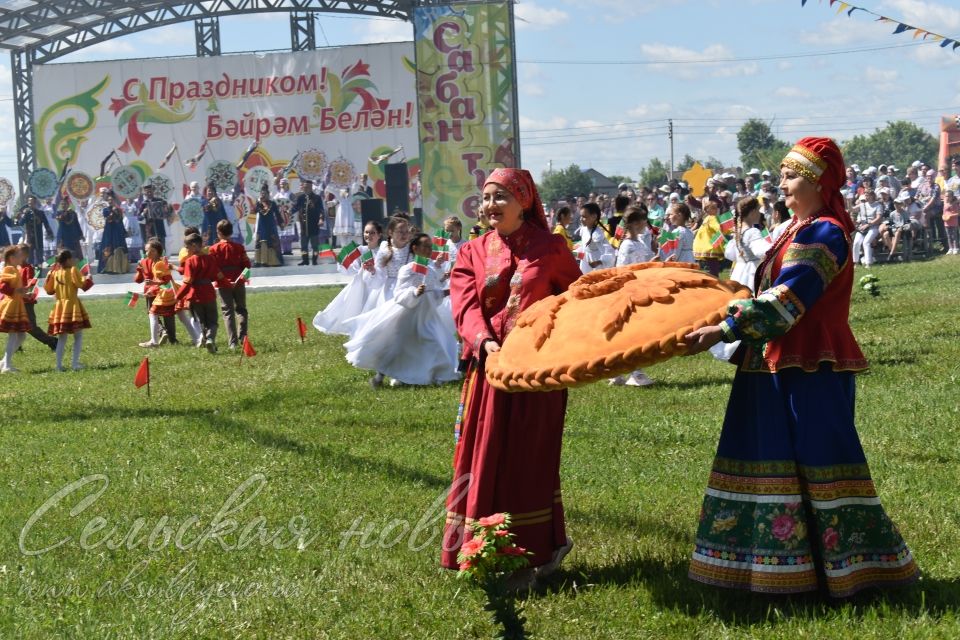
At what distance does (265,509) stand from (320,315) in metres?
8.66

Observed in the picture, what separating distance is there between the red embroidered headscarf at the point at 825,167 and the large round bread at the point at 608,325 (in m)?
0.48

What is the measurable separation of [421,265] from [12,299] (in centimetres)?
603

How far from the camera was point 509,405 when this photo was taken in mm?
5453

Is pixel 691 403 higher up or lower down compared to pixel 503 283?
lower down

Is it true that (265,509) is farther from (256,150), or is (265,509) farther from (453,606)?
(256,150)

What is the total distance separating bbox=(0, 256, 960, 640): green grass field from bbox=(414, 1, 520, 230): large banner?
20.5m

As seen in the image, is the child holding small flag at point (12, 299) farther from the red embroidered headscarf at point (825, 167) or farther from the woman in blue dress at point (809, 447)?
the red embroidered headscarf at point (825, 167)

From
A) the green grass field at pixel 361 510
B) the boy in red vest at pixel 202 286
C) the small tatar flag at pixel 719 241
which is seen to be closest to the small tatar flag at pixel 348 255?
the boy in red vest at pixel 202 286

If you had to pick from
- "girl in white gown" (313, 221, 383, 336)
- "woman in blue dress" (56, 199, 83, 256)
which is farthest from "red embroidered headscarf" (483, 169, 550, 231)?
"woman in blue dress" (56, 199, 83, 256)

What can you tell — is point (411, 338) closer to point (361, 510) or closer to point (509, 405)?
point (361, 510)

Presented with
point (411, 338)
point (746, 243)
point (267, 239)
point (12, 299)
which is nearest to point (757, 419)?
point (746, 243)

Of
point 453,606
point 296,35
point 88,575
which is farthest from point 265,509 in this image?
point 296,35

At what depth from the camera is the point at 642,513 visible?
670 cm

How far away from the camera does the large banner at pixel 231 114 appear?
39906 mm
